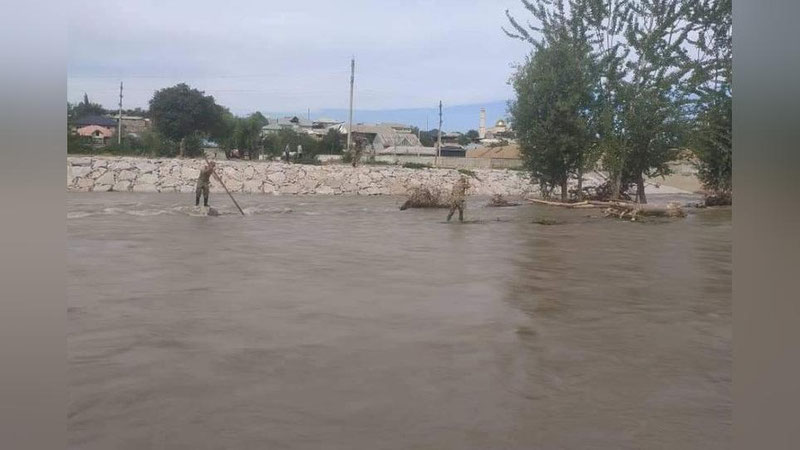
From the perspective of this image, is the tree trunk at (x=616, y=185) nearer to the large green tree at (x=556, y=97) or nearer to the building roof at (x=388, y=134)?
the large green tree at (x=556, y=97)

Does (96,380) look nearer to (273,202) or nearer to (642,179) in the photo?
(273,202)

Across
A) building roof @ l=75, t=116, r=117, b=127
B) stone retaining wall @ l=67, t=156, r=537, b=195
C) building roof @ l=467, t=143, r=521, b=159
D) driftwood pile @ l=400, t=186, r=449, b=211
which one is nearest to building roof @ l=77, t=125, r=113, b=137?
building roof @ l=75, t=116, r=117, b=127

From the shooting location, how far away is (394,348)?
4727 millimetres

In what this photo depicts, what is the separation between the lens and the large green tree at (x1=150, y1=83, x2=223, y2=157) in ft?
116

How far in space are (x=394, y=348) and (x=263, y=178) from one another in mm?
23544

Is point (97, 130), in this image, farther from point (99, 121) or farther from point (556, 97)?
point (556, 97)

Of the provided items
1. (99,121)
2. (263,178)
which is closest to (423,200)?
(263,178)

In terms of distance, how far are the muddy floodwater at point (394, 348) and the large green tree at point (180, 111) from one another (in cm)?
2616

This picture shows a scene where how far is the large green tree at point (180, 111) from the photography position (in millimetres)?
35438

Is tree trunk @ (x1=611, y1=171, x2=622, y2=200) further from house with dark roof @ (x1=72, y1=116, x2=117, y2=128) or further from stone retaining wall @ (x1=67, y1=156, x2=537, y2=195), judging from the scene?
house with dark roof @ (x1=72, y1=116, x2=117, y2=128)

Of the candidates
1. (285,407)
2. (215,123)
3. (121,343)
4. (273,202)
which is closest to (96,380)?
(121,343)
